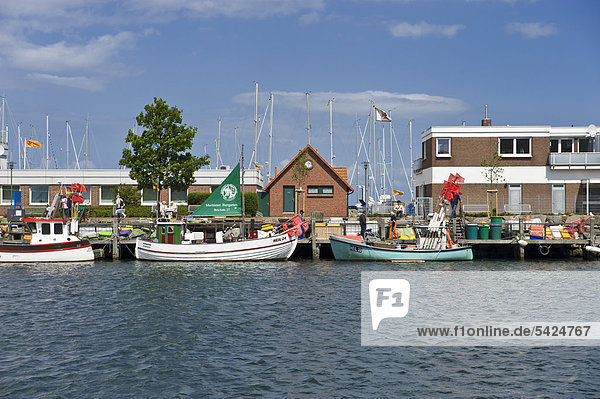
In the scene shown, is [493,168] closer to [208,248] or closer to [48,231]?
[208,248]

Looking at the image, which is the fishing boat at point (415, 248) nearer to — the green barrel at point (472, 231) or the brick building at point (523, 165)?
the green barrel at point (472, 231)

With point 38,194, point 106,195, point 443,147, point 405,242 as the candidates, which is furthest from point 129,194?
point 405,242

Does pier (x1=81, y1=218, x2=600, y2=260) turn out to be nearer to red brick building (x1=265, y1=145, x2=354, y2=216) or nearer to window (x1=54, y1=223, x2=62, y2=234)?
window (x1=54, y1=223, x2=62, y2=234)

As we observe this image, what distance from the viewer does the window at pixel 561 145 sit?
5319cm

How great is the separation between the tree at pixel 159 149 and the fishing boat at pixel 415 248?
16.0m

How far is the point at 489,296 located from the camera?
77.0 ft

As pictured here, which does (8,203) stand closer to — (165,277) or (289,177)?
(289,177)

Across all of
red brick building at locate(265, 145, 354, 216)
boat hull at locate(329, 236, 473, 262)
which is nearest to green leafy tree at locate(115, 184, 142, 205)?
red brick building at locate(265, 145, 354, 216)

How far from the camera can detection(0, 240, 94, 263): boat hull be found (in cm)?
3441

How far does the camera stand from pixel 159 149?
44.9 metres

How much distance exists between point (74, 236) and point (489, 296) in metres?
23.7

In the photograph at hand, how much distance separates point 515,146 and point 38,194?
156ft

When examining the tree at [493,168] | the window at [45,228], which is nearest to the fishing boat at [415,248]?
the window at [45,228]

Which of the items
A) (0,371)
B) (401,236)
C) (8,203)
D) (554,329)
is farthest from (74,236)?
(8,203)
